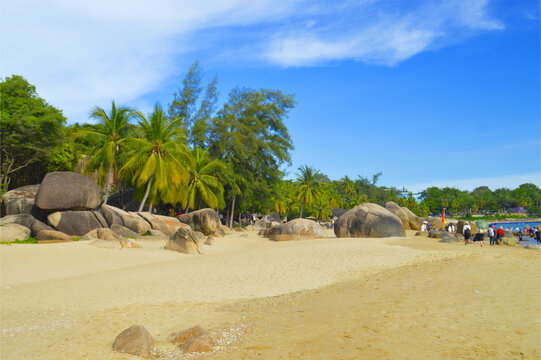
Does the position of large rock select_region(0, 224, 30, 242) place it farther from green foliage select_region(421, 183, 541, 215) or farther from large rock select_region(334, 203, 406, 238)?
green foliage select_region(421, 183, 541, 215)

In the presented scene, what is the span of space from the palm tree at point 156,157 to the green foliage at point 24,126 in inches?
205

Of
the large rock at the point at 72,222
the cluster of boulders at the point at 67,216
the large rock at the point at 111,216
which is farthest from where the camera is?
the large rock at the point at 111,216

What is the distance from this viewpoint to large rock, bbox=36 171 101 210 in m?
19.4

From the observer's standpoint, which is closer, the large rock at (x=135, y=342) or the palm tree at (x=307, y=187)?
the large rock at (x=135, y=342)

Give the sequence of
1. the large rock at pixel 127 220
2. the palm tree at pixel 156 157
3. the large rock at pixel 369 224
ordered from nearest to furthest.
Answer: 1. the large rock at pixel 127 220
2. the large rock at pixel 369 224
3. the palm tree at pixel 156 157

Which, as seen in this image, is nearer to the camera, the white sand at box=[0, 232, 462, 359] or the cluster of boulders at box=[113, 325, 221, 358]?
the cluster of boulders at box=[113, 325, 221, 358]

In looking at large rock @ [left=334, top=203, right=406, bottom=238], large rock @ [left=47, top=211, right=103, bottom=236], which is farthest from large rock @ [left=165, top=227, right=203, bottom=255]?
large rock @ [left=334, top=203, right=406, bottom=238]

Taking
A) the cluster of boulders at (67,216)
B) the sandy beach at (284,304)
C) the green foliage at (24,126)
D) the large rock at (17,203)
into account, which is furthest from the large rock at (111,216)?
the green foliage at (24,126)

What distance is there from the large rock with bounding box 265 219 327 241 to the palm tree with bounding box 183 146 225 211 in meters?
10.3

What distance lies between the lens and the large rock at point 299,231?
2205 cm

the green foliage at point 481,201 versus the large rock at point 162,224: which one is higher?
the green foliage at point 481,201

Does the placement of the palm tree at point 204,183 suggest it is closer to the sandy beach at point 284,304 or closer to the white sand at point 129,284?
the white sand at point 129,284

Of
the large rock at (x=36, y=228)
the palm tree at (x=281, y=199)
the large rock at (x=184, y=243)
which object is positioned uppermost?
the palm tree at (x=281, y=199)

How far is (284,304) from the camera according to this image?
7.51 meters
